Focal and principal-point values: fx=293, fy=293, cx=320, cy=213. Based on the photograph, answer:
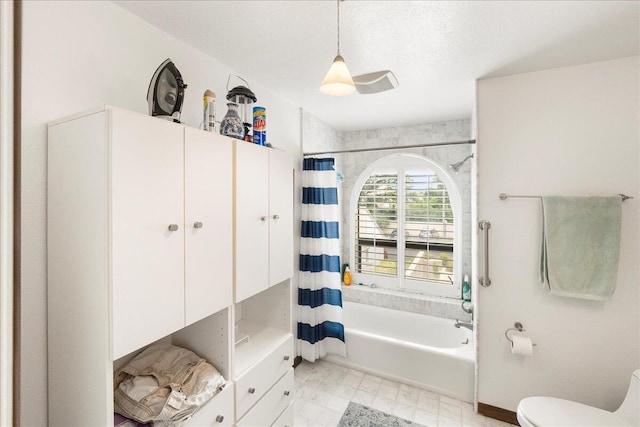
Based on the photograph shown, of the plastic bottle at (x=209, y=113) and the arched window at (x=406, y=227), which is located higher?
the plastic bottle at (x=209, y=113)

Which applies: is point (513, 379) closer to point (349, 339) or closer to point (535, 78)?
point (349, 339)

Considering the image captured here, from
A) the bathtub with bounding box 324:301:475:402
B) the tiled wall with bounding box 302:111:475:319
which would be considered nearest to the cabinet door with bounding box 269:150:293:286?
the tiled wall with bounding box 302:111:475:319

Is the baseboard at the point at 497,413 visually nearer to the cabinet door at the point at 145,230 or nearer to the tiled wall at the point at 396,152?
the tiled wall at the point at 396,152

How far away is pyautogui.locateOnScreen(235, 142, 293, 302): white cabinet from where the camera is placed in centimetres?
154

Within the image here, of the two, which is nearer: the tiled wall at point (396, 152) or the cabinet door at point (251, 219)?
the cabinet door at point (251, 219)

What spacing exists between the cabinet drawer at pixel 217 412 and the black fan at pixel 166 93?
4.11ft

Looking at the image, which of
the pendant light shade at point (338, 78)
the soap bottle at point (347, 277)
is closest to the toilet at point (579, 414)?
the pendant light shade at point (338, 78)

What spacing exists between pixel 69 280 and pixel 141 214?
37 cm

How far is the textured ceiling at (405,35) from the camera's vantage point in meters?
1.39

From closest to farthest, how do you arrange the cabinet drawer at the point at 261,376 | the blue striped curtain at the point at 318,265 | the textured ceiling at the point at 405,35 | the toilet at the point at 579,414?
the textured ceiling at the point at 405,35, the cabinet drawer at the point at 261,376, the toilet at the point at 579,414, the blue striped curtain at the point at 318,265

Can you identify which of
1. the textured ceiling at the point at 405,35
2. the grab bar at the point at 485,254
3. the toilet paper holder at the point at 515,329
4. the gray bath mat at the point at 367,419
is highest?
the textured ceiling at the point at 405,35

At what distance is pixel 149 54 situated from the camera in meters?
1.54

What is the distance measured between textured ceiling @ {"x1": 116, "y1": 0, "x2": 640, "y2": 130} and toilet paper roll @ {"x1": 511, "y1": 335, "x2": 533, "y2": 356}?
6.11ft

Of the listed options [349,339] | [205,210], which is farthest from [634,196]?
[205,210]
